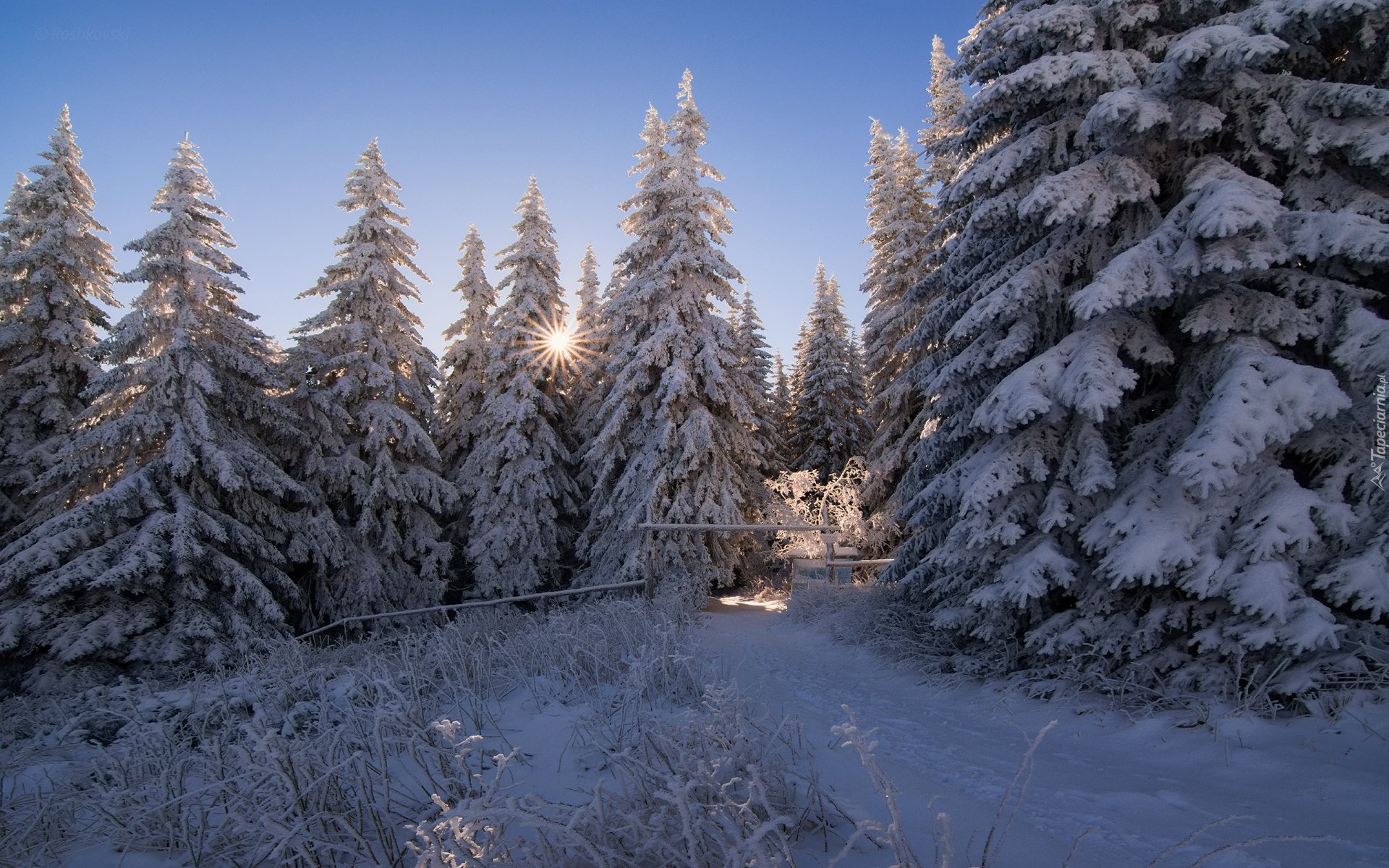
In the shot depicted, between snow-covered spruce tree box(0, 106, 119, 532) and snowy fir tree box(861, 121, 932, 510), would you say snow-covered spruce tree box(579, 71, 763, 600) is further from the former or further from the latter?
snow-covered spruce tree box(0, 106, 119, 532)

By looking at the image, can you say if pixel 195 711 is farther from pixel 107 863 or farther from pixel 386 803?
pixel 386 803

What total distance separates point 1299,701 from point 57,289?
21.8m

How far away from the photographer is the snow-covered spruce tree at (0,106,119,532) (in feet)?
43.8

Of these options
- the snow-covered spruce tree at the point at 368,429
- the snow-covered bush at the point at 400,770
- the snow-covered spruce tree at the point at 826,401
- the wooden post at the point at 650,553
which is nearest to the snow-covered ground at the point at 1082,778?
the snow-covered bush at the point at 400,770

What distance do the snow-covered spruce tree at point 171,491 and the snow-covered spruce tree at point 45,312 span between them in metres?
1.72

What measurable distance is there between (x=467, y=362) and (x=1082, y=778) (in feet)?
60.5

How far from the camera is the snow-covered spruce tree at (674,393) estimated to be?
14.4 m

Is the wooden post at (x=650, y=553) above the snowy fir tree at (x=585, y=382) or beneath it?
beneath

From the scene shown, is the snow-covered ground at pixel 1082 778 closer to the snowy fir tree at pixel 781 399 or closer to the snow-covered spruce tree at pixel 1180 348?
the snow-covered spruce tree at pixel 1180 348

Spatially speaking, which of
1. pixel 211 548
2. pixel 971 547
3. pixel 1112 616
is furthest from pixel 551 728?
pixel 211 548

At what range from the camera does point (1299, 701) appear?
376cm

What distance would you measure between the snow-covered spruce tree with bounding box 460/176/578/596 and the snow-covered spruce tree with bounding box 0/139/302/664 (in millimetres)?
4529
